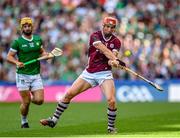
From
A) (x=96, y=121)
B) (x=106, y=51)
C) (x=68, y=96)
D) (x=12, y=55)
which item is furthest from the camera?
(x=96, y=121)

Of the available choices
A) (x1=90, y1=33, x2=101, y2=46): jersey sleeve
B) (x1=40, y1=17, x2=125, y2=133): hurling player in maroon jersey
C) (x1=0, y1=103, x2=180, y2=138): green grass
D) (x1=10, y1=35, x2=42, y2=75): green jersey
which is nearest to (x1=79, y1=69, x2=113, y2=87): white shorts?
(x1=40, y1=17, x2=125, y2=133): hurling player in maroon jersey

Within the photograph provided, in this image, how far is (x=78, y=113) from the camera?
80.7ft

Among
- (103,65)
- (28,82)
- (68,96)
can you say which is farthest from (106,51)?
(28,82)

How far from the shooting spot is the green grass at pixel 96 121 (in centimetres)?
1681

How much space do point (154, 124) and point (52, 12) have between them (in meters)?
16.1

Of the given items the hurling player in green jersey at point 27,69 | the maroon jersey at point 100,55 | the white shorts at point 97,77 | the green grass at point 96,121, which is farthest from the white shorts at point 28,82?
the maroon jersey at point 100,55

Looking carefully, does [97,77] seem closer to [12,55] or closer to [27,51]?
[27,51]

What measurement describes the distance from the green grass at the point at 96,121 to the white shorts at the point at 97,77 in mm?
1115

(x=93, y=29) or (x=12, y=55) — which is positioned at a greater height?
(x=93, y=29)

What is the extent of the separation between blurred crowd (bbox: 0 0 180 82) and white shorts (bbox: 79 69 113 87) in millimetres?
13547

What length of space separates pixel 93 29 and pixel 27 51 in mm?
14466

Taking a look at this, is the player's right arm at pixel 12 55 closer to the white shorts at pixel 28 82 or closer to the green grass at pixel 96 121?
the white shorts at pixel 28 82

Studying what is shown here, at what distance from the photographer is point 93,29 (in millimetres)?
33344

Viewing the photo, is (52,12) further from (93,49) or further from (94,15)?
(93,49)
